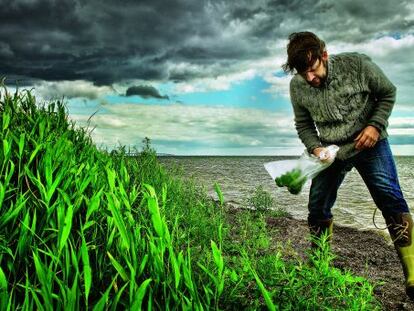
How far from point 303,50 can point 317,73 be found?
0.30 metres

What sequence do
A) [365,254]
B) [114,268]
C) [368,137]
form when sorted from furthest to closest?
[365,254] → [368,137] → [114,268]

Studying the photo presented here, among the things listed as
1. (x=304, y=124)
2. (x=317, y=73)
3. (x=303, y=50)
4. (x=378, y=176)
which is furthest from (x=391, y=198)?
(x=303, y=50)

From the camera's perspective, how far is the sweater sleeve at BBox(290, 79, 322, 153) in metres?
4.16

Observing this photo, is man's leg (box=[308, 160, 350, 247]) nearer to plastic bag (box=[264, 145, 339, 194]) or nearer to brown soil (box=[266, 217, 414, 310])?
plastic bag (box=[264, 145, 339, 194])

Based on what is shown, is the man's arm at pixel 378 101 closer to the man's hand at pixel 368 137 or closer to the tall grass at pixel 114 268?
the man's hand at pixel 368 137

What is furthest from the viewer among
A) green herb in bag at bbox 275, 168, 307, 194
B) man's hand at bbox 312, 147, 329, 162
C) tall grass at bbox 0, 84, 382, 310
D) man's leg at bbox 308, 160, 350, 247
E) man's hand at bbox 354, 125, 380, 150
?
man's leg at bbox 308, 160, 350, 247

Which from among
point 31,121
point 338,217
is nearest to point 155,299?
Result: point 31,121

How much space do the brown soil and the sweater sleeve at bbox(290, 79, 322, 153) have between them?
2.94 feet

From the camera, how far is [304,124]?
4316 mm

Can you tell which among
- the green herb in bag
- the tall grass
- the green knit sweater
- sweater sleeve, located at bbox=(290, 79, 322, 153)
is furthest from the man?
the tall grass

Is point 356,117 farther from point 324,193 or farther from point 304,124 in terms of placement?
point 324,193

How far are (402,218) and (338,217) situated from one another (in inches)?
178

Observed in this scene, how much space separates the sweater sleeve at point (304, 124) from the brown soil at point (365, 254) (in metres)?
0.90

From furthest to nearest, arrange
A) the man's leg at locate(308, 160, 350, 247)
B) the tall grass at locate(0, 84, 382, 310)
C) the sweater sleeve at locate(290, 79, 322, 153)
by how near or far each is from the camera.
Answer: the sweater sleeve at locate(290, 79, 322, 153)
the man's leg at locate(308, 160, 350, 247)
the tall grass at locate(0, 84, 382, 310)
